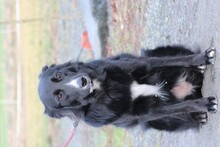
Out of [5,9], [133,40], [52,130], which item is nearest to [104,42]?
[133,40]

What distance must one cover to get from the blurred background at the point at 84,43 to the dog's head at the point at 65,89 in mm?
1368

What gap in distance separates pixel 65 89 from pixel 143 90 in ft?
2.89

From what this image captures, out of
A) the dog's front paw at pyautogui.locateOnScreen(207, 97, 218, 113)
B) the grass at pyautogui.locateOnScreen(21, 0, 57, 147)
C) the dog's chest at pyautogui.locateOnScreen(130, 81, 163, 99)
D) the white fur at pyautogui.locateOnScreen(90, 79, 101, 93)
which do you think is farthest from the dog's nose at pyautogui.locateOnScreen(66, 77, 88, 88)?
the grass at pyautogui.locateOnScreen(21, 0, 57, 147)

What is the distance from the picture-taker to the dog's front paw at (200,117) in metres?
5.34

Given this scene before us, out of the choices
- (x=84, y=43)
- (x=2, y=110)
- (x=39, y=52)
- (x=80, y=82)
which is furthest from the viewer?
(x=2, y=110)

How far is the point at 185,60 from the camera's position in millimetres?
5160

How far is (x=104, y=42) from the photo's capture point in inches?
388

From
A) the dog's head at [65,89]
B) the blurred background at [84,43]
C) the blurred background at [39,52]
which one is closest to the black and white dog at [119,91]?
the dog's head at [65,89]

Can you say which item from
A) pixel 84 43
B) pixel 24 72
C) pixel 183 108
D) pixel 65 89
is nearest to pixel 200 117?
pixel 183 108

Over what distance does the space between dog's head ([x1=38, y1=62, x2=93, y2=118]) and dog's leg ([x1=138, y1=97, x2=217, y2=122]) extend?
73 centimetres

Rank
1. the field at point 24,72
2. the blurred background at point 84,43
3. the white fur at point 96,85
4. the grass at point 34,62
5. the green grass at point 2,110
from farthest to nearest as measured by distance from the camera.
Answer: the green grass at point 2,110, the field at point 24,72, the grass at point 34,62, the blurred background at point 84,43, the white fur at point 96,85

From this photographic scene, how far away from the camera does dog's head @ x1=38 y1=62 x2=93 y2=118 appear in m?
4.90

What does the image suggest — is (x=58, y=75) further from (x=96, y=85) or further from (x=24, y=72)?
(x=24, y=72)

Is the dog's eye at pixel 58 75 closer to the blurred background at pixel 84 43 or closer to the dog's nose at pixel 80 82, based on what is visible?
the dog's nose at pixel 80 82
